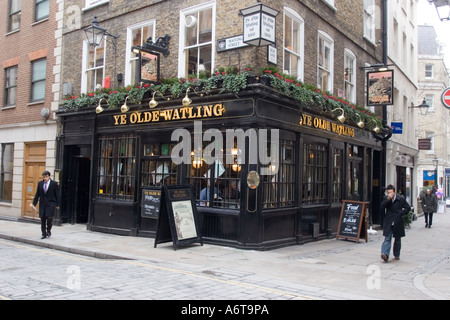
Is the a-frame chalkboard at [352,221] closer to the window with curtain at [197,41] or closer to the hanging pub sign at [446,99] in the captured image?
the hanging pub sign at [446,99]

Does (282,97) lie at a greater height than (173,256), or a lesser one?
greater

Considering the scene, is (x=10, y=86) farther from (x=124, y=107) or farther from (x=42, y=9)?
(x=124, y=107)

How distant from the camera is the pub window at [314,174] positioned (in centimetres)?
1241

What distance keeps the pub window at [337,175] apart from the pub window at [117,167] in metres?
6.42

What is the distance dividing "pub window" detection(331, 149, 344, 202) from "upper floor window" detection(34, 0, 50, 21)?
40.2 feet

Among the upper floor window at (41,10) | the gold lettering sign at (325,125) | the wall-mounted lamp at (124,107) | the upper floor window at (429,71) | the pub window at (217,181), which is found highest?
the upper floor window at (429,71)

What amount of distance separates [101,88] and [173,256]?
22.4ft

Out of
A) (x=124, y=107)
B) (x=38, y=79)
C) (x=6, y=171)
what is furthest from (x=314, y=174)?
(x=6, y=171)

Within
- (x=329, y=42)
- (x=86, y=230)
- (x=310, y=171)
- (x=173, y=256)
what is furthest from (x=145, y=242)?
(x=329, y=42)

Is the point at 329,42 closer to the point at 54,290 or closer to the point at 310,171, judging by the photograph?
the point at 310,171

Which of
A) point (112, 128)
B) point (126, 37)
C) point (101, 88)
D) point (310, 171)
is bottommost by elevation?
point (310, 171)

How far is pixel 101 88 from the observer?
1380 cm

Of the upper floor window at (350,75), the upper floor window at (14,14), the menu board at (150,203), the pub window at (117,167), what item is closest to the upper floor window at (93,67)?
the pub window at (117,167)

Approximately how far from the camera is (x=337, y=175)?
14367 millimetres
